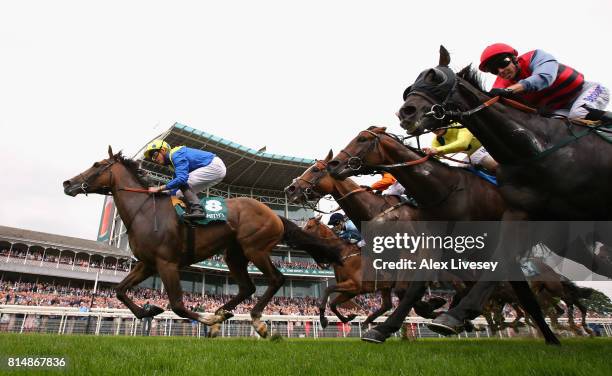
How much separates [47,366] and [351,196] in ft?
17.1

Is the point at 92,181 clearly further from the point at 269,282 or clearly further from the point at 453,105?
the point at 453,105

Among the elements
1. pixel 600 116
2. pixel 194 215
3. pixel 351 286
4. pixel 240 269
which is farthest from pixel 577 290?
pixel 194 215

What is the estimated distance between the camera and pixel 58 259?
118 feet

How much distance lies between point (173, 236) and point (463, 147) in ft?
13.9

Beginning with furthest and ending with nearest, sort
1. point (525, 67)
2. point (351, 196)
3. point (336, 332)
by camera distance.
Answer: point (336, 332) < point (351, 196) < point (525, 67)

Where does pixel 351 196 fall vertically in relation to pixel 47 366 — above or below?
above

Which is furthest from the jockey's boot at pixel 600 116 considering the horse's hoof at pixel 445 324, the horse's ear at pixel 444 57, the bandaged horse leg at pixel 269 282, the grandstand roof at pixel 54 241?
the grandstand roof at pixel 54 241

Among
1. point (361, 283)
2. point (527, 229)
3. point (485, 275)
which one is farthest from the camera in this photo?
point (361, 283)

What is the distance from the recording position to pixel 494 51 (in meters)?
4.10

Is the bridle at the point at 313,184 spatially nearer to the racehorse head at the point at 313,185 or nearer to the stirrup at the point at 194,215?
the racehorse head at the point at 313,185

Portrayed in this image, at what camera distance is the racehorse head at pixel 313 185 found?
7543 mm

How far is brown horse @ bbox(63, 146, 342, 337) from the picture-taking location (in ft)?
18.9

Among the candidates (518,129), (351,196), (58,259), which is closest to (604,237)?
(518,129)

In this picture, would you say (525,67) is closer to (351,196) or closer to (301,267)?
(351,196)
